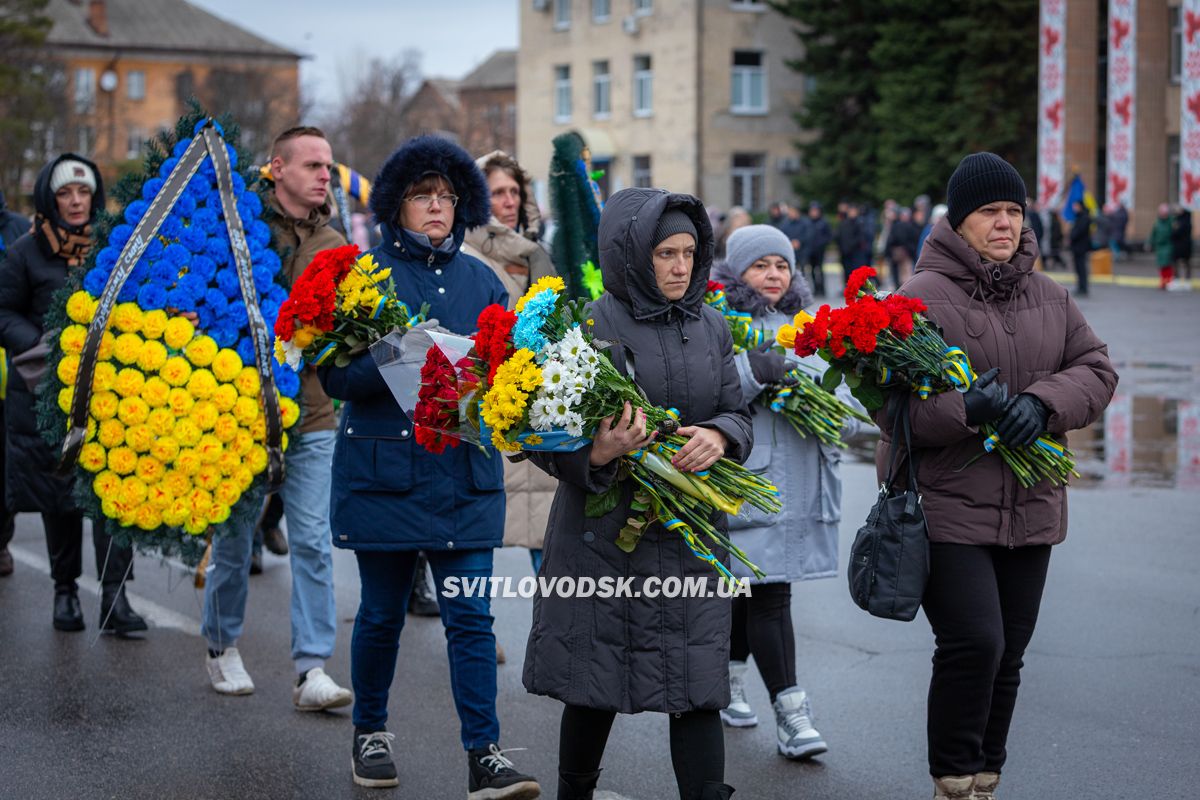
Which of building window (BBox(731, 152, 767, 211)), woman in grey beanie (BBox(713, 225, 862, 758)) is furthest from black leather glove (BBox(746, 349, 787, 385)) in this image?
building window (BBox(731, 152, 767, 211))

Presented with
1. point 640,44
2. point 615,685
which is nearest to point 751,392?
point 615,685

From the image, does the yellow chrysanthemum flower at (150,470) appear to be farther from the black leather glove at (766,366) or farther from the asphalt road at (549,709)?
the black leather glove at (766,366)

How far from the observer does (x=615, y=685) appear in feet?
13.9

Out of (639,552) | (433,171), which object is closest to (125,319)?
(433,171)

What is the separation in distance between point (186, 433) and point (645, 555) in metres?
2.42

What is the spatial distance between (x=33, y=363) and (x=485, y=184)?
8.80 feet

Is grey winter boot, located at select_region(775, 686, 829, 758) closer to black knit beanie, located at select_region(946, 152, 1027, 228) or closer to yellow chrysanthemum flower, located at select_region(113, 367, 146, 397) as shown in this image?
black knit beanie, located at select_region(946, 152, 1027, 228)

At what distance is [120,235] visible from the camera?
6.08 m

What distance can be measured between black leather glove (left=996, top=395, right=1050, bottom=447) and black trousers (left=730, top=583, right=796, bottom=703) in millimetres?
1434

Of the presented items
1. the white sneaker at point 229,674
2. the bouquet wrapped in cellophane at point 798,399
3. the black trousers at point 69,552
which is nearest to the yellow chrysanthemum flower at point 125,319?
the white sneaker at point 229,674

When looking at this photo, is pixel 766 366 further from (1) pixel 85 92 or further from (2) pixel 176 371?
(1) pixel 85 92

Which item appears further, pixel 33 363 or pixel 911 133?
pixel 911 133

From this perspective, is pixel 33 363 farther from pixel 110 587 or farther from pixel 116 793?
pixel 116 793

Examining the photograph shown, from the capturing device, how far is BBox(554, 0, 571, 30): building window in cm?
5962
